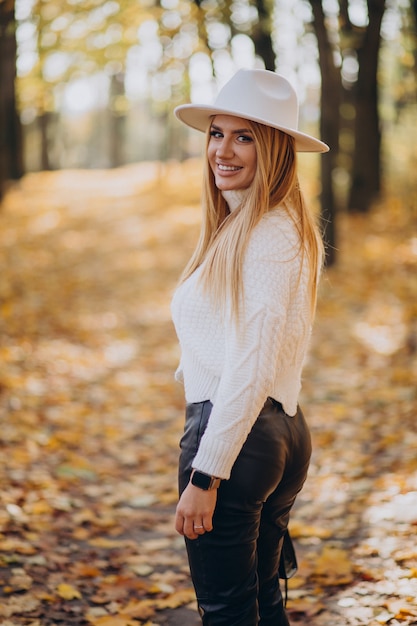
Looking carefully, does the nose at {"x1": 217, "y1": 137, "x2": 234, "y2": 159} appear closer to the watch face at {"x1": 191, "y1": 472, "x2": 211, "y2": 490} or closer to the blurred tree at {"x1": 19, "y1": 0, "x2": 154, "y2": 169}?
the watch face at {"x1": 191, "y1": 472, "x2": 211, "y2": 490}

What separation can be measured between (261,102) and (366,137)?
50.5 feet

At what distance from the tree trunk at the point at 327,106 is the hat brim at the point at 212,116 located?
8992 millimetres

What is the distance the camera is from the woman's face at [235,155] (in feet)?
8.14

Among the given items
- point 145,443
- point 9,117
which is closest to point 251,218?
point 145,443

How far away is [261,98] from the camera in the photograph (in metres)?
2.45

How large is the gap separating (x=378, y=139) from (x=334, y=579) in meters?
15.1

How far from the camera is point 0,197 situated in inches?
702

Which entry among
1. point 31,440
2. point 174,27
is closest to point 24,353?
point 31,440

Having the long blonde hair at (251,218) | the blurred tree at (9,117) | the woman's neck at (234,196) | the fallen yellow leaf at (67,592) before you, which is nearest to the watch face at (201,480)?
the long blonde hair at (251,218)

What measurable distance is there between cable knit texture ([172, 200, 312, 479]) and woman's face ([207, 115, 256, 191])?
18cm

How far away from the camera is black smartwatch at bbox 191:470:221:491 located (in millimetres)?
2299

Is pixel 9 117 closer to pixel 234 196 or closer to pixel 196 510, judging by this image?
pixel 234 196

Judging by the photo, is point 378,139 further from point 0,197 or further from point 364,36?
point 0,197

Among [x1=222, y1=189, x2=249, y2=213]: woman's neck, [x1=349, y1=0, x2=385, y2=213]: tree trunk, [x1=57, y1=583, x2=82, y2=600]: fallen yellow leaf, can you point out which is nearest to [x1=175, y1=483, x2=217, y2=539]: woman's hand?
[x1=222, y1=189, x2=249, y2=213]: woman's neck
